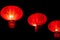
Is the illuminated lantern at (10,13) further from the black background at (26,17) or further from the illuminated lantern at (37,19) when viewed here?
the black background at (26,17)

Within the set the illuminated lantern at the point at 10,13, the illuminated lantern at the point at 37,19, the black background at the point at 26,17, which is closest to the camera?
the illuminated lantern at the point at 10,13

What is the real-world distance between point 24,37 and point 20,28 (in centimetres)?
30

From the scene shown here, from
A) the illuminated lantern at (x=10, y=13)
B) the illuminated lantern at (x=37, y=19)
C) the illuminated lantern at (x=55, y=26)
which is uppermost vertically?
the illuminated lantern at (x=10, y=13)

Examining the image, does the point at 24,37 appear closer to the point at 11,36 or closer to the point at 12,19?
the point at 11,36

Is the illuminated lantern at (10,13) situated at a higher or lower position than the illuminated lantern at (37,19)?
higher

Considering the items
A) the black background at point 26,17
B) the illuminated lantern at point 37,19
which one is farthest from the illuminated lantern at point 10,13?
the black background at point 26,17

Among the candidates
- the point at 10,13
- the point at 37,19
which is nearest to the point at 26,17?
Result: the point at 37,19

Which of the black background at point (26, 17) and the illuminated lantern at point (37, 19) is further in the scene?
the black background at point (26, 17)

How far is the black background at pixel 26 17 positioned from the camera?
Answer: 412 cm

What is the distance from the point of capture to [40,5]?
13.6 feet

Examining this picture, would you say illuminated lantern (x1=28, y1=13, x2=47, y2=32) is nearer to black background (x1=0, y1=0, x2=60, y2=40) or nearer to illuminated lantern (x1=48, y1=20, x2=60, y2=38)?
illuminated lantern (x1=48, y1=20, x2=60, y2=38)

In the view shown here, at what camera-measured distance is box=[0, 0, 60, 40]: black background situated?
412 centimetres

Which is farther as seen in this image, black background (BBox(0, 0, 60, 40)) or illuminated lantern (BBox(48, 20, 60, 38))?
black background (BBox(0, 0, 60, 40))

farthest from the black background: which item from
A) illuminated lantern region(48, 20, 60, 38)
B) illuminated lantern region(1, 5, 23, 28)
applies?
illuminated lantern region(1, 5, 23, 28)
